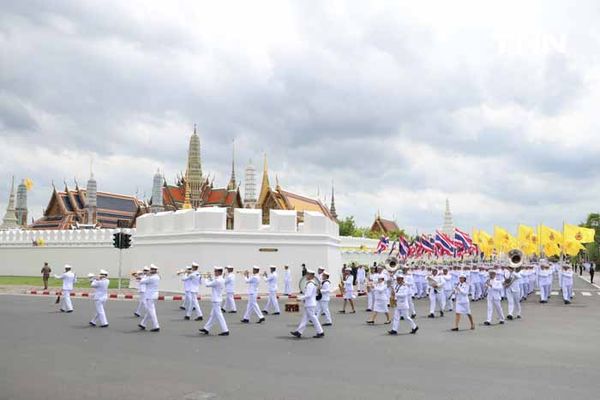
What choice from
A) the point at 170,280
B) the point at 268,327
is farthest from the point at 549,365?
the point at 170,280

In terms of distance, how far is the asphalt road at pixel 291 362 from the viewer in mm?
7645

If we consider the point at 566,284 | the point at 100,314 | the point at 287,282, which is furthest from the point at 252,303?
the point at 566,284

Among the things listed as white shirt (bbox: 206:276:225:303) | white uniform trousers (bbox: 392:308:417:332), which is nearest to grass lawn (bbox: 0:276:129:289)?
white shirt (bbox: 206:276:225:303)

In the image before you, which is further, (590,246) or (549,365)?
(590,246)

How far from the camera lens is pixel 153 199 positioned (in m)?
73.3

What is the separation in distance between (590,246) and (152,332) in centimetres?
8091

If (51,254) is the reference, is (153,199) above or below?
above

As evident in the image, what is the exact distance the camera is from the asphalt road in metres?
7.64

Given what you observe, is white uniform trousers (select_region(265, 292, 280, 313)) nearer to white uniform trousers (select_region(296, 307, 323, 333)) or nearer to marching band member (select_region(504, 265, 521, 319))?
white uniform trousers (select_region(296, 307, 323, 333))

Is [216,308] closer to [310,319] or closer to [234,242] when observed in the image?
[310,319]

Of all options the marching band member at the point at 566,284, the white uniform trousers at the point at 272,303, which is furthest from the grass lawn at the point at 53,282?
the marching band member at the point at 566,284

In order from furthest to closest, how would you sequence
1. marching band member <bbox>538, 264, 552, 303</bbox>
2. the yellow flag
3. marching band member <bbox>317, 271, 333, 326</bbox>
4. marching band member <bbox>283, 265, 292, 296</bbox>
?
the yellow flag
marching band member <bbox>283, 265, 292, 296</bbox>
marching band member <bbox>538, 264, 552, 303</bbox>
marching band member <bbox>317, 271, 333, 326</bbox>

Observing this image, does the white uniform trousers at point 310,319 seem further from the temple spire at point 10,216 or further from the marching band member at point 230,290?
the temple spire at point 10,216

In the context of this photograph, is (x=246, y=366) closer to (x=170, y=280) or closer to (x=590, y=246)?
(x=170, y=280)
